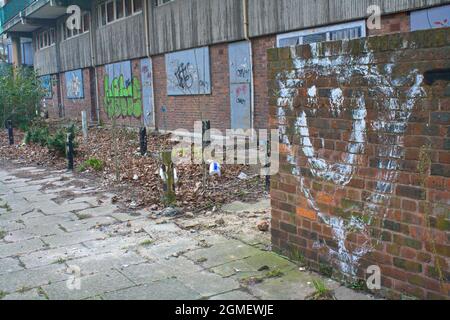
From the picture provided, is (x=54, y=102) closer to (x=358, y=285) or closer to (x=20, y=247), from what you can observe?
(x=20, y=247)

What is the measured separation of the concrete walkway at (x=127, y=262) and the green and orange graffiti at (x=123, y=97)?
13331 mm

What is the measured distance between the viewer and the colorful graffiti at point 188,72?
1528cm

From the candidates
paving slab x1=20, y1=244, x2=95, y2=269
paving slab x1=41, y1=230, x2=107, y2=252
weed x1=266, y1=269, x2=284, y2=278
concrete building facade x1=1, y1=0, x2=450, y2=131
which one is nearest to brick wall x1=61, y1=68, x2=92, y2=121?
concrete building facade x1=1, y1=0, x2=450, y2=131

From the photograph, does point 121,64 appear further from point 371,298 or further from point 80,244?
point 371,298

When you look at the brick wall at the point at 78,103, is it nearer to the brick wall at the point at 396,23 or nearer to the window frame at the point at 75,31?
the window frame at the point at 75,31

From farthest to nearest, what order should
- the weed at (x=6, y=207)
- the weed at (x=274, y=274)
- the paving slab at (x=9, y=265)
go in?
the weed at (x=6, y=207)
the paving slab at (x=9, y=265)
the weed at (x=274, y=274)

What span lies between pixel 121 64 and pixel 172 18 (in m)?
5.02

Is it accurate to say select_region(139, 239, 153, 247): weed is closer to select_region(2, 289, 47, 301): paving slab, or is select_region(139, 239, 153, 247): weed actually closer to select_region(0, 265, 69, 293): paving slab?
select_region(0, 265, 69, 293): paving slab

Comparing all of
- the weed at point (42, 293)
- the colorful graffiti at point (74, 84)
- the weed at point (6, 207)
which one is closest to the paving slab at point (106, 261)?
the weed at point (42, 293)

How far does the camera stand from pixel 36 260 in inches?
195

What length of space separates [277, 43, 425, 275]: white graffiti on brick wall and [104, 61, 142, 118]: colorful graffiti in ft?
52.6

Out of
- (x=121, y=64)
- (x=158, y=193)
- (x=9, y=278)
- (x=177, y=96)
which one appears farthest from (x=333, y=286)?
(x=121, y=64)

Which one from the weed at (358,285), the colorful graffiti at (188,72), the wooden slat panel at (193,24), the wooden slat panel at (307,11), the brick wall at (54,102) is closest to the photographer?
the weed at (358,285)

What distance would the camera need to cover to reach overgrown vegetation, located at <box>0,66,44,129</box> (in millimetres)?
20672
